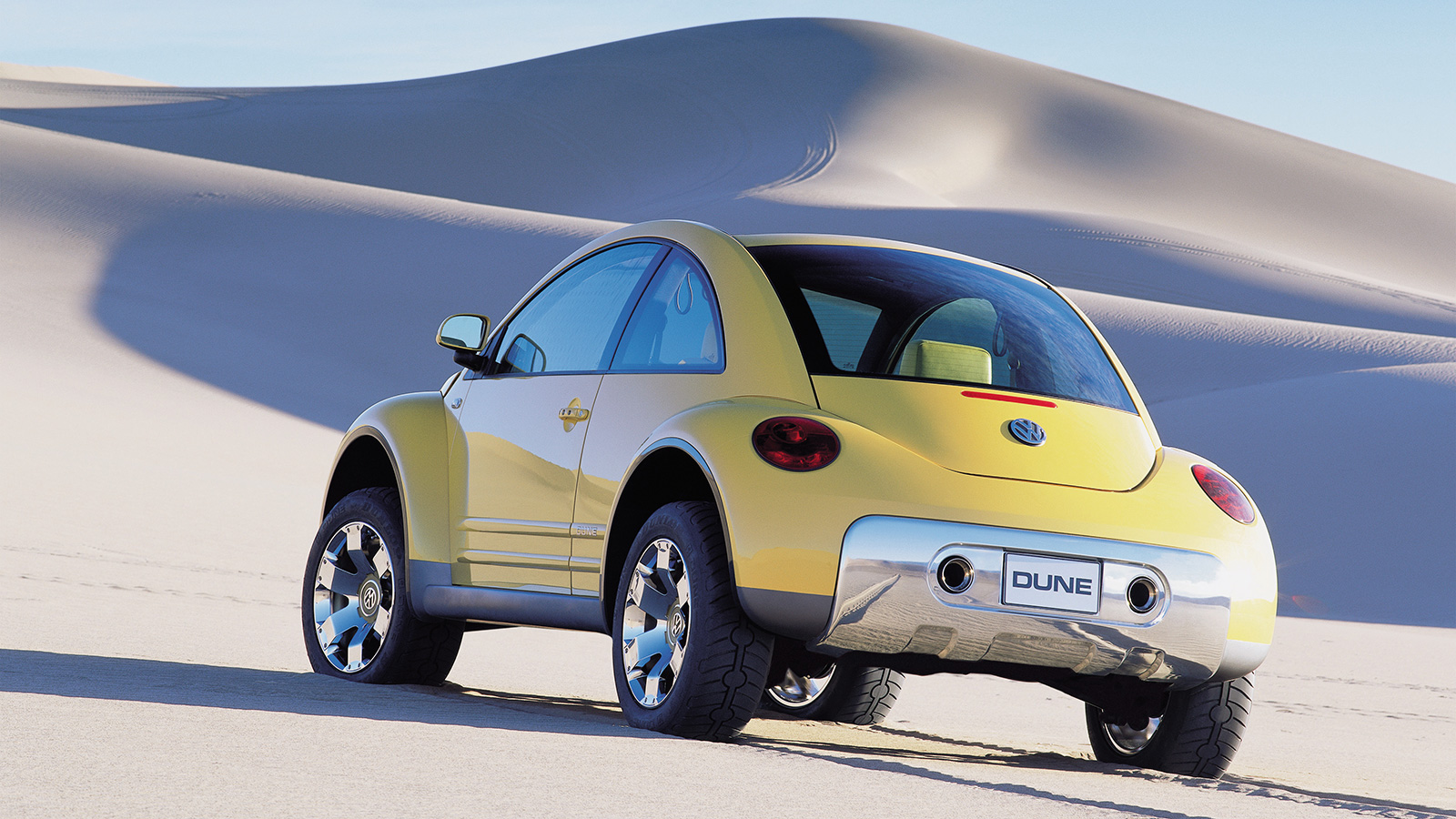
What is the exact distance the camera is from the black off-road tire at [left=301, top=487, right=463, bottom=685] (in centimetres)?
627

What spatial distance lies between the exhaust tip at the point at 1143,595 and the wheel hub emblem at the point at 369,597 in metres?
3.11

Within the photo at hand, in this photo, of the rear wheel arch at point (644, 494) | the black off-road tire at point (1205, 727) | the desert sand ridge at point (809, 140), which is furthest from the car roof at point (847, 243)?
the desert sand ridge at point (809, 140)

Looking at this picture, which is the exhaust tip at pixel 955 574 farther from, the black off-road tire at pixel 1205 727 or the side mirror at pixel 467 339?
the side mirror at pixel 467 339

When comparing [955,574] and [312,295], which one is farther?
[312,295]

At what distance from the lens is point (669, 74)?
314 feet

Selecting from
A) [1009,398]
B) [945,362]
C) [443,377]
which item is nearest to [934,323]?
[945,362]

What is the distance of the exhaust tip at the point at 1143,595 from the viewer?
4656 millimetres

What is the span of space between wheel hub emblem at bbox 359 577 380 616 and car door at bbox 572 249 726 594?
54.0 inches

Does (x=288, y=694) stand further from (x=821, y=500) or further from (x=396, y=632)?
(x=821, y=500)

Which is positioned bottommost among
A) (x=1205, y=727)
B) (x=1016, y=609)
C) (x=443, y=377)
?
(x=1205, y=727)

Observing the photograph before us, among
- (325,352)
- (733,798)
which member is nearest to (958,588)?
(733,798)

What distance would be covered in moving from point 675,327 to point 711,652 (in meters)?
1.25

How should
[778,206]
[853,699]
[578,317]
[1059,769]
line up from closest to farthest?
[1059,769] < [578,317] < [853,699] < [778,206]

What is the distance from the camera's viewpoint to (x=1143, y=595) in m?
4.68
